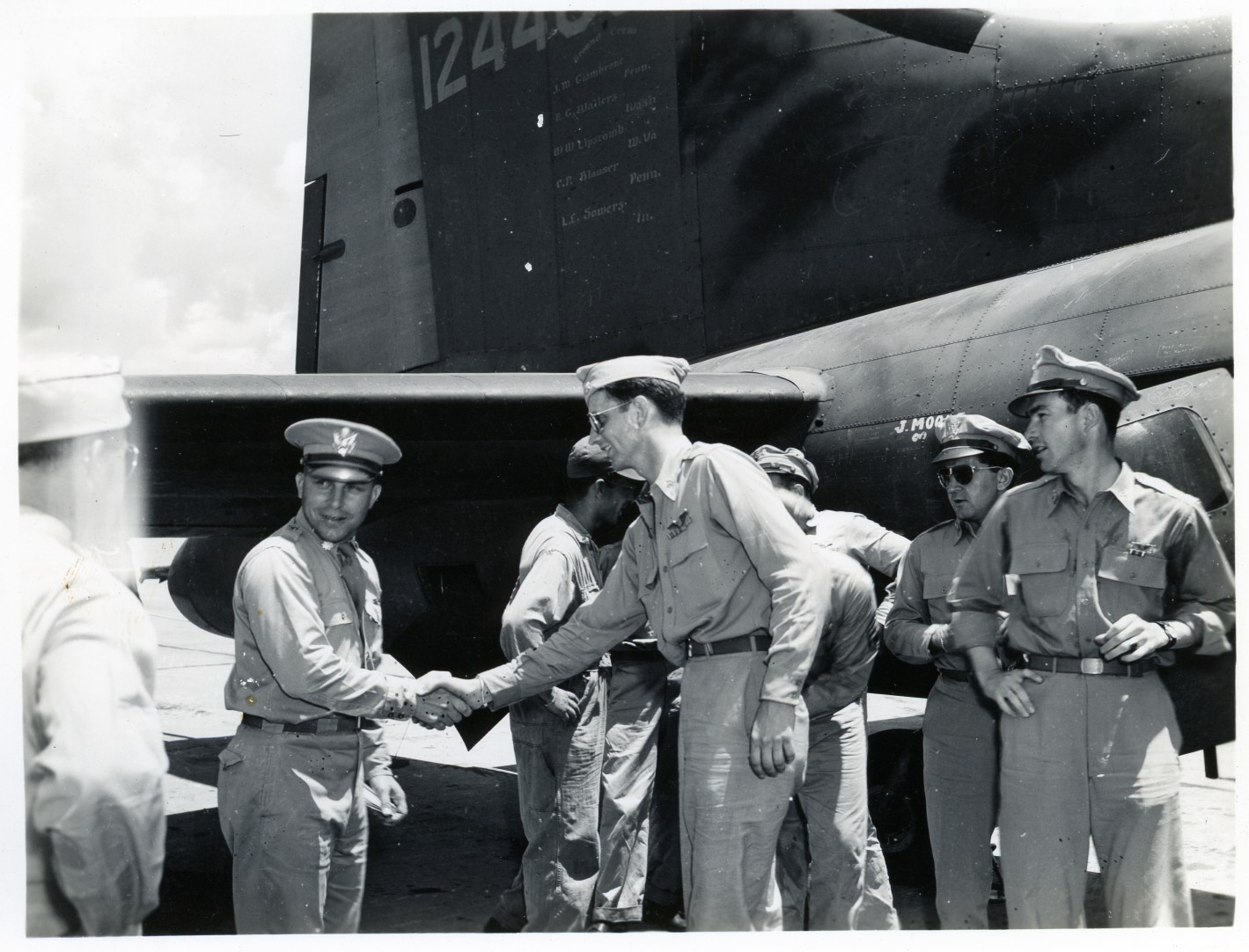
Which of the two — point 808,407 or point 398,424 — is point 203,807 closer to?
point 398,424

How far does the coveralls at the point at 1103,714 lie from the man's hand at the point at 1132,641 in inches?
3.0

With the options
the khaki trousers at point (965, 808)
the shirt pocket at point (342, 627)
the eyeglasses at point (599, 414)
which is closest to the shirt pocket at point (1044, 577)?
the khaki trousers at point (965, 808)

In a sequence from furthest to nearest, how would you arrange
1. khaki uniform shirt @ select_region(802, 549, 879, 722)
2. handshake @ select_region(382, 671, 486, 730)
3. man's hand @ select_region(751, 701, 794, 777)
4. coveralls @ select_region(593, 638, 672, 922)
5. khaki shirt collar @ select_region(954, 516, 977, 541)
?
1. coveralls @ select_region(593, 638, 672, 922)
2. khaki shirt collar @ select_region(954, 516, 977, 541)
3. khaki uniform shirt @ select_region(802, 549, 879, 722)
4. handshake @ select_region(382, 671, 486, 730)
5. man's hand @ select_region(751, 701, 794, 777)

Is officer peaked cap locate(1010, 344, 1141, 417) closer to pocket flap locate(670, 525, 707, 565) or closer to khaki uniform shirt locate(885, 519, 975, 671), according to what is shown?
khaki uniform shirt locate(885, 519, 975, 671)

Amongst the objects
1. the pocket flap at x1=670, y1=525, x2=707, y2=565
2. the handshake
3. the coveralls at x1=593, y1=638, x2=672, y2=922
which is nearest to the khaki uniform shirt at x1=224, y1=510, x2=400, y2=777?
the handshake

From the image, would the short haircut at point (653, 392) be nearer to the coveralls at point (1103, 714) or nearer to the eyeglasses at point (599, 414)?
the eyeglasses at point (599, 414)

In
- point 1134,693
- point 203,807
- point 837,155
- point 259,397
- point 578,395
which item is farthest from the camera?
point 203,807

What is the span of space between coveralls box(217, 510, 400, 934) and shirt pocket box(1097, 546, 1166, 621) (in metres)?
2.02

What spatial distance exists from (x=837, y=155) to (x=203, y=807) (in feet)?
16.9

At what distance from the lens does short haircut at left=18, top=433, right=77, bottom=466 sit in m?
2.25

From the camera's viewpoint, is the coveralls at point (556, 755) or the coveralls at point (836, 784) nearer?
the coveralls at point (836, 784)

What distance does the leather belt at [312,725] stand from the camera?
3.03 meters

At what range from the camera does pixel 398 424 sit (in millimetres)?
4680

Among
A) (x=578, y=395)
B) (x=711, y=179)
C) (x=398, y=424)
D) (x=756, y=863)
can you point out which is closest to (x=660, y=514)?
(x=756, y=863)
